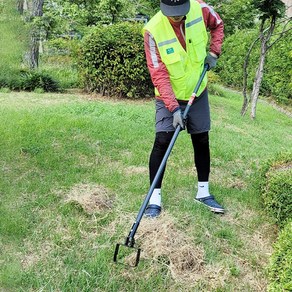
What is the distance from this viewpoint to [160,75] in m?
2.89

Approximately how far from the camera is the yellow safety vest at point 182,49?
2861mm

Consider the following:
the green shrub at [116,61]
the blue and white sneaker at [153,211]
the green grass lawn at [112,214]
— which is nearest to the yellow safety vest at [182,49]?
the blue and white sneaker at [153,211]

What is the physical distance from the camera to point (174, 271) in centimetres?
249

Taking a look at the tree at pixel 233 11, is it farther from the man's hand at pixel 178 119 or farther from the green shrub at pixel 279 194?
the man's hand at pixel 178 119

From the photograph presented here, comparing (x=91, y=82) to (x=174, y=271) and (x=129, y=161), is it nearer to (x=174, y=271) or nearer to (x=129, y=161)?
(x=129, y=161)

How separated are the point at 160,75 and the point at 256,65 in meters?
9.55

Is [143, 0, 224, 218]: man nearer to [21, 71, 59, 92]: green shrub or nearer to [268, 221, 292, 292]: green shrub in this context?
[268, 221, 292, 292]: green shrub

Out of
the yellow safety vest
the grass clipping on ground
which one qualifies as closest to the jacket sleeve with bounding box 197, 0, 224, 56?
the yellow safety vest

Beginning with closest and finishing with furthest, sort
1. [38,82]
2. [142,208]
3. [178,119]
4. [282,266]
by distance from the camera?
1. [282,266]
2. [142,208]
3. [178,119]
4. [38,82]

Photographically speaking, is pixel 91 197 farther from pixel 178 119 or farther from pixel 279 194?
pixel 279 194

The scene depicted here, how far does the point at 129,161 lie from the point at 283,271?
228 centimetres

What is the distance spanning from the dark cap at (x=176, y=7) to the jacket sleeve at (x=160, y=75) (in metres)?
0.22

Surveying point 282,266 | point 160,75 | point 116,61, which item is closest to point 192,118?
point 160,75

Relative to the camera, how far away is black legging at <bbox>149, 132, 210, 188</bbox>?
303cm
